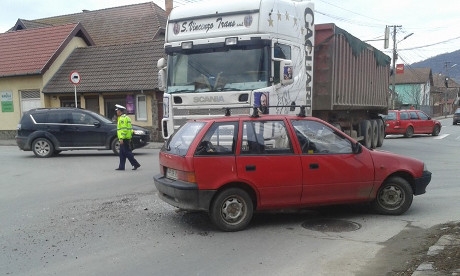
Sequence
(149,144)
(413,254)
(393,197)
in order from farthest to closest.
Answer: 1. (149,144)
2. (393,197)
3. (413,254)

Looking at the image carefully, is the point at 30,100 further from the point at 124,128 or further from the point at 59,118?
the point at 124,128

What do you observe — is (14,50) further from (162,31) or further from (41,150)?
(41,150)

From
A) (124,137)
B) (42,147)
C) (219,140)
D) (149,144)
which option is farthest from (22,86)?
(219,140)

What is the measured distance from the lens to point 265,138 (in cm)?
602

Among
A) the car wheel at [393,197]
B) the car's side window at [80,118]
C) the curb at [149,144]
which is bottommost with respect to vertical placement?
the curb at [149,144]

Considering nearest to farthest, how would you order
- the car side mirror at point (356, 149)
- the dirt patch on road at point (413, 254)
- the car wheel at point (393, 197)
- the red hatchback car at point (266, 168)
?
the dirt patch on road at point (413, 254) < the red hatchback car at point (266, 168) < the car side mirror at point (356, 149) < the car wheel at point (393, 197)

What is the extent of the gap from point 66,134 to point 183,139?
1009 centimetres

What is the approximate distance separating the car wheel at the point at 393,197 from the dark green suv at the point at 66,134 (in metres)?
9.86

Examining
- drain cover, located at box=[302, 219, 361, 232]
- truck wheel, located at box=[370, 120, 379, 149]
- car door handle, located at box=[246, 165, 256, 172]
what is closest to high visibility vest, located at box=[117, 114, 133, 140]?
car door handle, located at box=[246, 165, 256, 172]

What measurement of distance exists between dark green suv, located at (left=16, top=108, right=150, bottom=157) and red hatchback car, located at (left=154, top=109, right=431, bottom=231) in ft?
29.6

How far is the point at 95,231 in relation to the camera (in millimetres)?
6035

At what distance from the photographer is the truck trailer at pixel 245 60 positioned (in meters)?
8.62

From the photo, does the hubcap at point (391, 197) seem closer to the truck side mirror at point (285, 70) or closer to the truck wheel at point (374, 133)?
the truck side mirror at point (285, 70)

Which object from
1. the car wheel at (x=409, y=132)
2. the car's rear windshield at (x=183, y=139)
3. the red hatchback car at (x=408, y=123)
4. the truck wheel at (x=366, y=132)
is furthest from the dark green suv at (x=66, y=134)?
the car wheel at (x=409, y=132)
